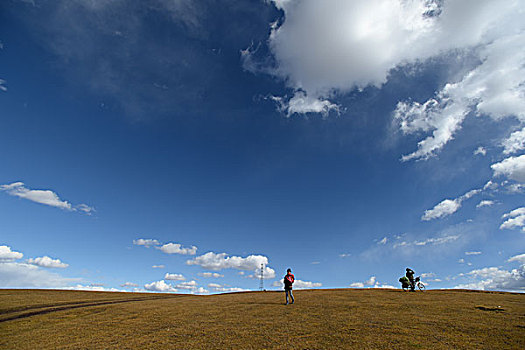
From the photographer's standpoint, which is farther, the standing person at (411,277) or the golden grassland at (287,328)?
the standing person at (411,277)

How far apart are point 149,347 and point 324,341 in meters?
8.57

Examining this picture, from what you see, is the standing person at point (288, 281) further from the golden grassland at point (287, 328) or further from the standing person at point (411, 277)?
the standing person at point (411, 277)

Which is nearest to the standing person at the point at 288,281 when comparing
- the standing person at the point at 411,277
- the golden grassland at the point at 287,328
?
the golden grassland at the point at 287,328

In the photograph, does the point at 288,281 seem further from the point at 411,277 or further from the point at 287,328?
the point at 411,277

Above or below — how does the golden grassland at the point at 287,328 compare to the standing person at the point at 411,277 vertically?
below

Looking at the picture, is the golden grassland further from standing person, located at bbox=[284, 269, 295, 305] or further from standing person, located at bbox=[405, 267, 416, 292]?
standing person, located at bbox=[405, 267, 416, 292]

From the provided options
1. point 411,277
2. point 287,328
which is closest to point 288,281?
point 287,328

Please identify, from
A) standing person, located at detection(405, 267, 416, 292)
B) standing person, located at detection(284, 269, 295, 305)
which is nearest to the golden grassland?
standing person, located at detection(284, 269, 295, 305)

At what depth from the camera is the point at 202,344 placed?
13.7 metres

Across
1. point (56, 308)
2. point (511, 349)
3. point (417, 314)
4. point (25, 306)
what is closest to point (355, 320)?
point (417, 314)

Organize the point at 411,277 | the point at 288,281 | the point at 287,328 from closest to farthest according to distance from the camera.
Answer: the point at 287,328 → the point at 288,281 → the point at 411,277

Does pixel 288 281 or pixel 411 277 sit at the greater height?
pixel 411 277

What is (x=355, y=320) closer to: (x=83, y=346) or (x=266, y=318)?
(x=266, y=318)

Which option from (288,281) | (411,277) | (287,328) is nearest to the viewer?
(287,328)
